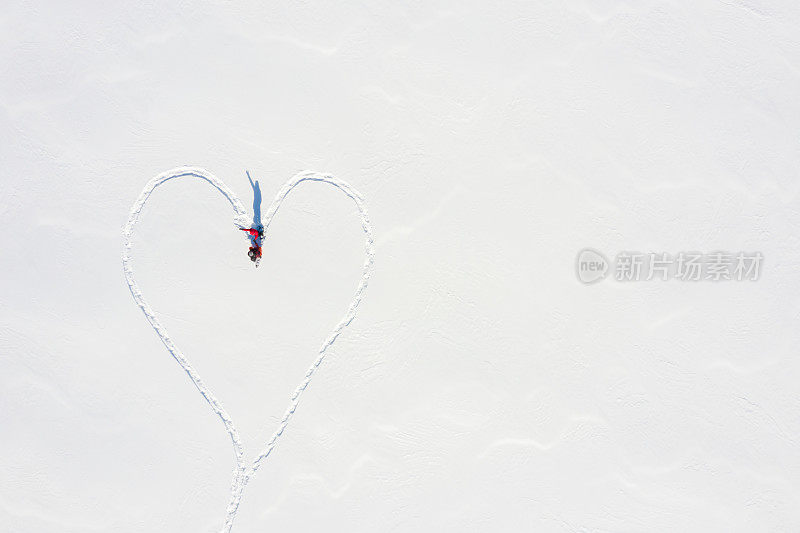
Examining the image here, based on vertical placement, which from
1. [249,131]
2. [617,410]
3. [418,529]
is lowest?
[418,529]

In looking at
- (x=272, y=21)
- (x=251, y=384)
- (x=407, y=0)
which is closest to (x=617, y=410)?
(x=251, y=384)

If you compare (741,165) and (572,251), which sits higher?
(741,165)

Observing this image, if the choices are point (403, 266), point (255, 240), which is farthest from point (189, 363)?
point (403, 266)

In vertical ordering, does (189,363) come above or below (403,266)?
below

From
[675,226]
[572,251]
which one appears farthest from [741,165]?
[572,251]

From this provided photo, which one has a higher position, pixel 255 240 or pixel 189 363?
pixel 255 240

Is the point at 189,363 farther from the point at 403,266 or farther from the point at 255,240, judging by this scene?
the point at 403,266

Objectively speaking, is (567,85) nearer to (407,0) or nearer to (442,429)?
(407,0)
